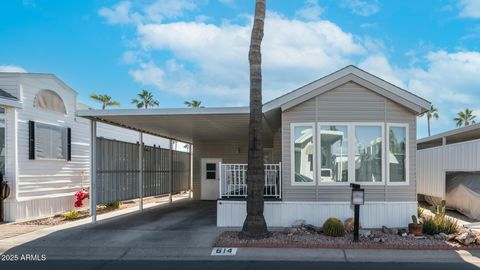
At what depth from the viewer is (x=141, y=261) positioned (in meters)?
7.22

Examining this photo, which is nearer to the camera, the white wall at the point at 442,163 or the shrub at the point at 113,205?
the white wall at the point at 442,163

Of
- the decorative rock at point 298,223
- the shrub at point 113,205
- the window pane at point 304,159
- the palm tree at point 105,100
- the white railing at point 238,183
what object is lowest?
the shrub at point 113,205

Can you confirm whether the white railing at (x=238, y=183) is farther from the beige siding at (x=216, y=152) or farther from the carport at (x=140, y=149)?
the beige siding at (x=216, y=152)

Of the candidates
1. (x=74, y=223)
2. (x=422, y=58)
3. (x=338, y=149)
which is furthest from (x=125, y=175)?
(x=422, y=58)

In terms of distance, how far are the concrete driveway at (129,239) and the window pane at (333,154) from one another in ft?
9.72

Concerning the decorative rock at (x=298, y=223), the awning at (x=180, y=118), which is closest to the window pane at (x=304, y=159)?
the decorative rock at (x=298, y=223)

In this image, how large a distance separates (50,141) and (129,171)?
259cm

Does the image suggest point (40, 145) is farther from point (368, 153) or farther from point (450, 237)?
point (450, 237)

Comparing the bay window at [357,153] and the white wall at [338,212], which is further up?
the bay window at [357,153]

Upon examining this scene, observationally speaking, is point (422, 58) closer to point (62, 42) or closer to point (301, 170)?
point (301, 170)

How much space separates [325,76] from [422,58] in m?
9.26

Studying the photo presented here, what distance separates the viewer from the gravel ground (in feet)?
26.2

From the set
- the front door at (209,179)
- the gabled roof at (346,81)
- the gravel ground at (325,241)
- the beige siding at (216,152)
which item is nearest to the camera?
the gravel ground at (325,241)

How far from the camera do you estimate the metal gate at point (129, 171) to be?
11.7 meters
